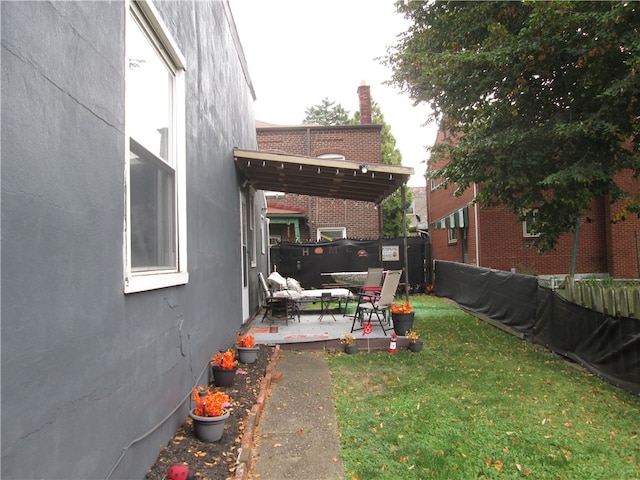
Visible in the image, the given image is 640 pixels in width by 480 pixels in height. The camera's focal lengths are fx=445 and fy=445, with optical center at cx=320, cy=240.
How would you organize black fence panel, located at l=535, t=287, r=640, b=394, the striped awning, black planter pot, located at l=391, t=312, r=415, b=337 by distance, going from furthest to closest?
1. the striped awning
2. black planter pot, located at l=391, t=312, r=415, b=337
3. black fence panel, located at l=535, t=287, r=640, b=394

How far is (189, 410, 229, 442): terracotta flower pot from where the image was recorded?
10.3 feet

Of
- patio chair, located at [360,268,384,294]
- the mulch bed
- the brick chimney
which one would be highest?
the brick chimney

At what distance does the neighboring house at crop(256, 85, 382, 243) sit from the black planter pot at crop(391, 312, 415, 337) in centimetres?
1117

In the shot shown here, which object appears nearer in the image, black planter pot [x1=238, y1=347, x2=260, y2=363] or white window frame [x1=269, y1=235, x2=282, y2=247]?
black planter pot [x1=238, y1=347, x2=260, y2=363]

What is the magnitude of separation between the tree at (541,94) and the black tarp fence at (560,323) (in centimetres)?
144

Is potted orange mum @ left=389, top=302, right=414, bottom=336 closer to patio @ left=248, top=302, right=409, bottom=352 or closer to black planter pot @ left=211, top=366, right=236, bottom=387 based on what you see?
patio @ left=248, top=302, right=409, bottom=352

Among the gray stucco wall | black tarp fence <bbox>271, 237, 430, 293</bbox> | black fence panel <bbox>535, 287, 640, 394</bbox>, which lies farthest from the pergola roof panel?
black tarp fence <bbox>271, 237, 430, 293</bbox>

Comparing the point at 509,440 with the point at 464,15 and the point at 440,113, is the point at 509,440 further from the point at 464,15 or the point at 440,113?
the point at 440,113

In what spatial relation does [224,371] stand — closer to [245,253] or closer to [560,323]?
[245,253]

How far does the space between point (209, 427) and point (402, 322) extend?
4.24m

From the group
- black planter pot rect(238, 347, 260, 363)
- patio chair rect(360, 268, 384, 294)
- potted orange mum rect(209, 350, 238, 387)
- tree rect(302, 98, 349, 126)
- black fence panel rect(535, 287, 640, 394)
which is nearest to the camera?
potted orange mum rect(209, 350, 238, 387)

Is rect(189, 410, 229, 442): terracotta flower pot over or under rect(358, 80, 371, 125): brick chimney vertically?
under

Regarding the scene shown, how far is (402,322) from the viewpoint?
6.88 metres

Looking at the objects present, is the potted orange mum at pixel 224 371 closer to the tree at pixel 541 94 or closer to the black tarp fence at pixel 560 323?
the black tarp fence at pixel 560 323
